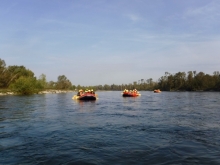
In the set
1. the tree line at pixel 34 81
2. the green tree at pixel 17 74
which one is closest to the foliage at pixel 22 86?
the tree line at pixel 34 81

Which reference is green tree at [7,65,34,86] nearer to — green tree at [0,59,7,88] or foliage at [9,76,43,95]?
green tree at [0,59,7,88]

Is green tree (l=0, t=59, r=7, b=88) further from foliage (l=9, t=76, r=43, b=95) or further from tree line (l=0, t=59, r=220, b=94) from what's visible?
foliage (l=9, t=76, r=43, b=95)

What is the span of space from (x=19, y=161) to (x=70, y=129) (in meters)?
7.55

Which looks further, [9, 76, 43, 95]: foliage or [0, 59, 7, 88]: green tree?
[0, 59, 7, 88]: green tree

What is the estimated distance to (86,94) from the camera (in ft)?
186

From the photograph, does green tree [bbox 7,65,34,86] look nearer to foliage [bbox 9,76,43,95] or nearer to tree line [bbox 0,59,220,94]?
tree line [bbox 0,59,220,94]

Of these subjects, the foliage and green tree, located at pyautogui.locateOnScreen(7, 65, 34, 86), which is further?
green tree, located at pyautogui.locateOnScreen(7, 65, 34, 86)

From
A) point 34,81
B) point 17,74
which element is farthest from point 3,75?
point 34,81

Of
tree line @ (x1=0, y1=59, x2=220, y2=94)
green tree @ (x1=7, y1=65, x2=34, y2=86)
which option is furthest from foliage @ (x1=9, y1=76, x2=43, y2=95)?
green tree @ (x1=7, y1=65, x2=34, y2=86)

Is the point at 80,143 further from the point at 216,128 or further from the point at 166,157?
the point at 216,128

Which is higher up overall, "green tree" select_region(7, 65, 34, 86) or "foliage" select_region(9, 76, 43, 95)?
"green tree" select_region(7, 65, 34, 86)

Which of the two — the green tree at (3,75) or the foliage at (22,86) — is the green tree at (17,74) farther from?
the foliage at (22,86)

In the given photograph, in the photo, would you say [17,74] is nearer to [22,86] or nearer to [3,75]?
[3,75]

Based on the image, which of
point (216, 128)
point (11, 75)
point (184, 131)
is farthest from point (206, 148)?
point (11, 75)
